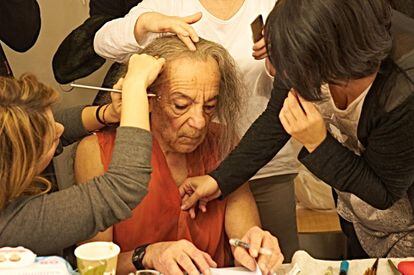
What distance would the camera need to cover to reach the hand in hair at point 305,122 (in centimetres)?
132

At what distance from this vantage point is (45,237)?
1.11 m

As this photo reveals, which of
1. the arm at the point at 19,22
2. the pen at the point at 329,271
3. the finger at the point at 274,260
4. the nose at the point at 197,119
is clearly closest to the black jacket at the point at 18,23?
the arm at the point at 19,22

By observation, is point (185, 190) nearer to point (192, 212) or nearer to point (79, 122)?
point (192, 212)

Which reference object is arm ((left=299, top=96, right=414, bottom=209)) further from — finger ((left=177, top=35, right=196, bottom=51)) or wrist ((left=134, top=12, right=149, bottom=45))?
wrist ((left=134, top=12, right=149, bottom=45))

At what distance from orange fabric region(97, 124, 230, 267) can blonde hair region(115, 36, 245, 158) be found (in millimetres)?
179

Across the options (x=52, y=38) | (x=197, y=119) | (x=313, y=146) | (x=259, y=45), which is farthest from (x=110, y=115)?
(x=52, y=38)

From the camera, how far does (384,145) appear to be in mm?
1281

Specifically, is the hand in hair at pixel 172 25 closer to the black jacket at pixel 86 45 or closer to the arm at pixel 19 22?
the black jacket at pixel 86 45

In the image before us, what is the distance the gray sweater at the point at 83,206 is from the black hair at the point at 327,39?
1.09 feet

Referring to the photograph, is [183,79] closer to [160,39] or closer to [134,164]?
[160,39]

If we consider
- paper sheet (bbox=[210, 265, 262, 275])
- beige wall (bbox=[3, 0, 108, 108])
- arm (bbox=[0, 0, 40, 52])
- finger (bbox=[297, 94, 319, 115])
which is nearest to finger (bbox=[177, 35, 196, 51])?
finger (bbox=[297, 94, 319, 115])

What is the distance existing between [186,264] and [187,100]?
0.45 metres

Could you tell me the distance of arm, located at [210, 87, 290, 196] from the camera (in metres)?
1.53

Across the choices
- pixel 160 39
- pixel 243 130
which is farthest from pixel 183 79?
pixel 243 130
